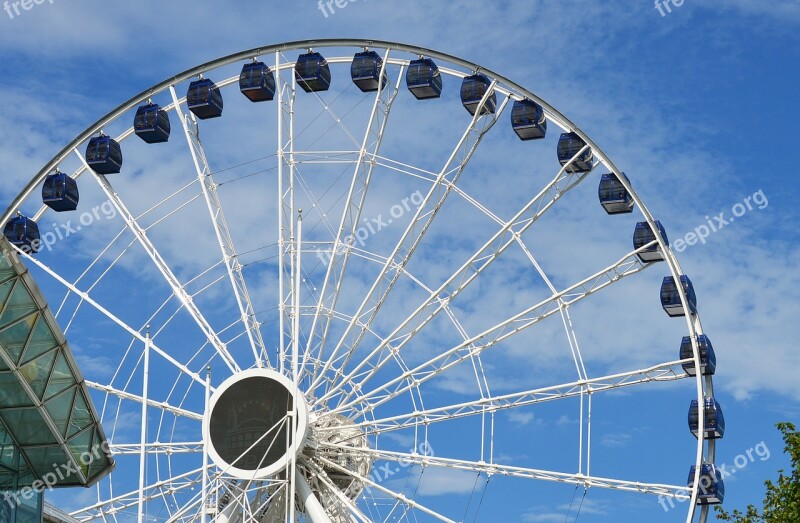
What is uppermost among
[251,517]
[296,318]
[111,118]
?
[111,118]

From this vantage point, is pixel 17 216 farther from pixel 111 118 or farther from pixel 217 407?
pixel 217 407

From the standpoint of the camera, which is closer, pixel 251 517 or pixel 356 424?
pixel 251 517

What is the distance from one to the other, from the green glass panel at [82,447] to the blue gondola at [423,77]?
70.7ft

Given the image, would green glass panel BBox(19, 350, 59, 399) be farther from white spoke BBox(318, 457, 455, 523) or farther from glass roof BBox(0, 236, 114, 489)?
white spoke BBox(318, 457, 455, 523)

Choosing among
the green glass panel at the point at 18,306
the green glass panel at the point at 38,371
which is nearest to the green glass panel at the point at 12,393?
the green glass panel at the point at 38,371

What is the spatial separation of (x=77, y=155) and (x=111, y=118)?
73.9 inches

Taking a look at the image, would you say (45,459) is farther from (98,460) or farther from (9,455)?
(98,460)

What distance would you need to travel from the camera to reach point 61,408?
31.3 m

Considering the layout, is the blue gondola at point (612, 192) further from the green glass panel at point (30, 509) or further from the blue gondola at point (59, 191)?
the green glass panel at point (30, 509)

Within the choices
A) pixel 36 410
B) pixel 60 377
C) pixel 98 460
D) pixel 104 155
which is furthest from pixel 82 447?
pixel 104 155

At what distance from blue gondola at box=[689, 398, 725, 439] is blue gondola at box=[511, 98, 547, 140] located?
430 inches

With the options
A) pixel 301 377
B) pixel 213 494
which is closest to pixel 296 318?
pixel 301 377

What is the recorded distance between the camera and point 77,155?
51625 millimetres

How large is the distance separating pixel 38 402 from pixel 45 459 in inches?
90.2
